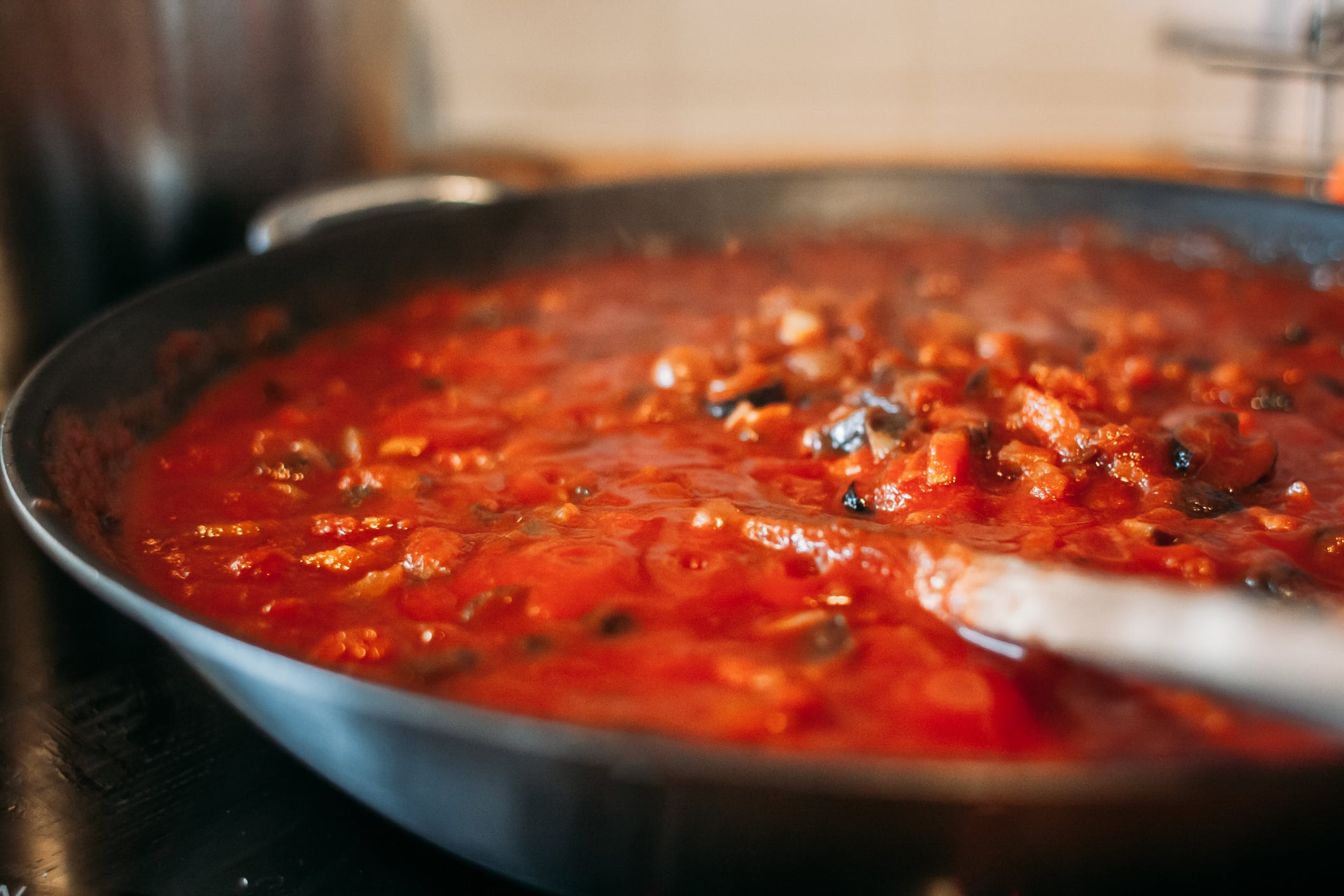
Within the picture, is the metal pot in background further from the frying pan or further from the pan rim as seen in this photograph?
the pan rim

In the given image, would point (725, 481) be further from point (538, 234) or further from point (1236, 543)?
point (538, 234)

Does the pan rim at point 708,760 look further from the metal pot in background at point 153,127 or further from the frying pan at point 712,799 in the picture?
the metal pot in background at point 153,127

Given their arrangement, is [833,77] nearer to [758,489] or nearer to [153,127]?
[153,127]

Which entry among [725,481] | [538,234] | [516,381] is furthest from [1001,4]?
[725,481]

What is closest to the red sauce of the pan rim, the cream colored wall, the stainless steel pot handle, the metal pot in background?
the pan rim

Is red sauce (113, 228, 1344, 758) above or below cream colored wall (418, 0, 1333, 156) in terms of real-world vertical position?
below

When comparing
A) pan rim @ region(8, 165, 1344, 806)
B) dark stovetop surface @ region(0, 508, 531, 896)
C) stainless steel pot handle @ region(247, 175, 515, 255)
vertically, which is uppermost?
stainless steel pot handle @ region(247, 175, 515, 255)

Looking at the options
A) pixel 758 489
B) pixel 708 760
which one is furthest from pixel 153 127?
pixel 708 760
